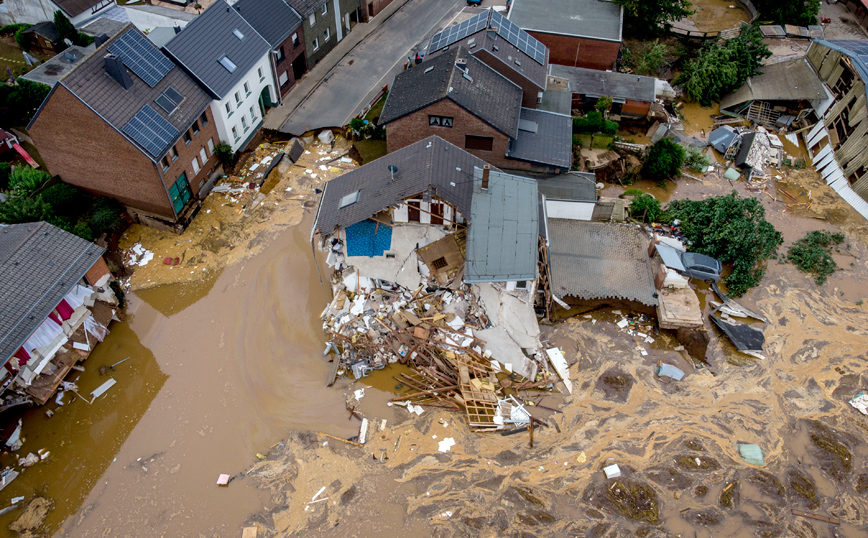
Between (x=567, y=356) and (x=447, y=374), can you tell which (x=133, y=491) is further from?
(x=567, y=356)

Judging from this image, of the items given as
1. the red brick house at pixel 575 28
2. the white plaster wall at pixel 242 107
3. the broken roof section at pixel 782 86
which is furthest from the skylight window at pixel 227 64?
the broken roof section at pixel 782 86

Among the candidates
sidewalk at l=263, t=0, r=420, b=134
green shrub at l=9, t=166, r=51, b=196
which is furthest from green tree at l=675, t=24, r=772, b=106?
green shrub at l=9, t=166, r=51, b=196

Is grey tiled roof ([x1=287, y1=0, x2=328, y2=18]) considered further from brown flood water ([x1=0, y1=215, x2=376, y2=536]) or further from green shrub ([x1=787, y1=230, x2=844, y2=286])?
green shrub ([x1=787, y1=230, x2=844, y2=286])

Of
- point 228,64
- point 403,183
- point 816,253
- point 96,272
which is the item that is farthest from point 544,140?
point 96,272

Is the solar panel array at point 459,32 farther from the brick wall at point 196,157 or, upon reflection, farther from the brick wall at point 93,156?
the brick wall at point 93,156

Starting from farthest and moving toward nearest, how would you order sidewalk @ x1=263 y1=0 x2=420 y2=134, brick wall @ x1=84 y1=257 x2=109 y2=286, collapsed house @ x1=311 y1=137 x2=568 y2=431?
sidewalk @ x1=263 y1=0 x2=420 y2=134 < brick wall @ x1=84 y1=257 x2=109 y2=286 < collapsed house @ x1=311 y1=137 x2=568 y2=431

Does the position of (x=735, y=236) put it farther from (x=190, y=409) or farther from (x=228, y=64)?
(x=228, y=64)
